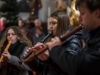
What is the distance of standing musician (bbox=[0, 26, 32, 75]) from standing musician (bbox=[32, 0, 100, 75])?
149cm

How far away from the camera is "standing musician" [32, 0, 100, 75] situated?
1.36 metres

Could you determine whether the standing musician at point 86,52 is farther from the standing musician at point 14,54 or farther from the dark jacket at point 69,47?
the standing musician at point 14,54

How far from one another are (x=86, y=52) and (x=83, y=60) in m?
0.07

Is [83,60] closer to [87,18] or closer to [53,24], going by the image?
[87,18]

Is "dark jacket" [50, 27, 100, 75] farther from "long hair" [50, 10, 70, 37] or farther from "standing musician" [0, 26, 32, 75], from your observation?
"standing musician" [0, 26, 32, 75]

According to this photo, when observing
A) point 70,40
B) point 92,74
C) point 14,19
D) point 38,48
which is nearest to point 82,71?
point 92,74

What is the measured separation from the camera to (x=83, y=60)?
1.36 m

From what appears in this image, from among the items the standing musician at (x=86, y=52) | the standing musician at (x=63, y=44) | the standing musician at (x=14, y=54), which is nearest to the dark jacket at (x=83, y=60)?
the standing musician at (x=86, y=52)

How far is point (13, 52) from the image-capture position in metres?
3.33

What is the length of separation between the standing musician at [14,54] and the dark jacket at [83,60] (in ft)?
4.89

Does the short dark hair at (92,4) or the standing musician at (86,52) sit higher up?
the short dark hair at (92,4)

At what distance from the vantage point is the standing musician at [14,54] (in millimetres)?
2998

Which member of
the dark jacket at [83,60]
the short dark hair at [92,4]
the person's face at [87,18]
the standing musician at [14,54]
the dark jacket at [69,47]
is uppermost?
the short dark hair at [92,4]

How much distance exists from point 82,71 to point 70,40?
609 mm
